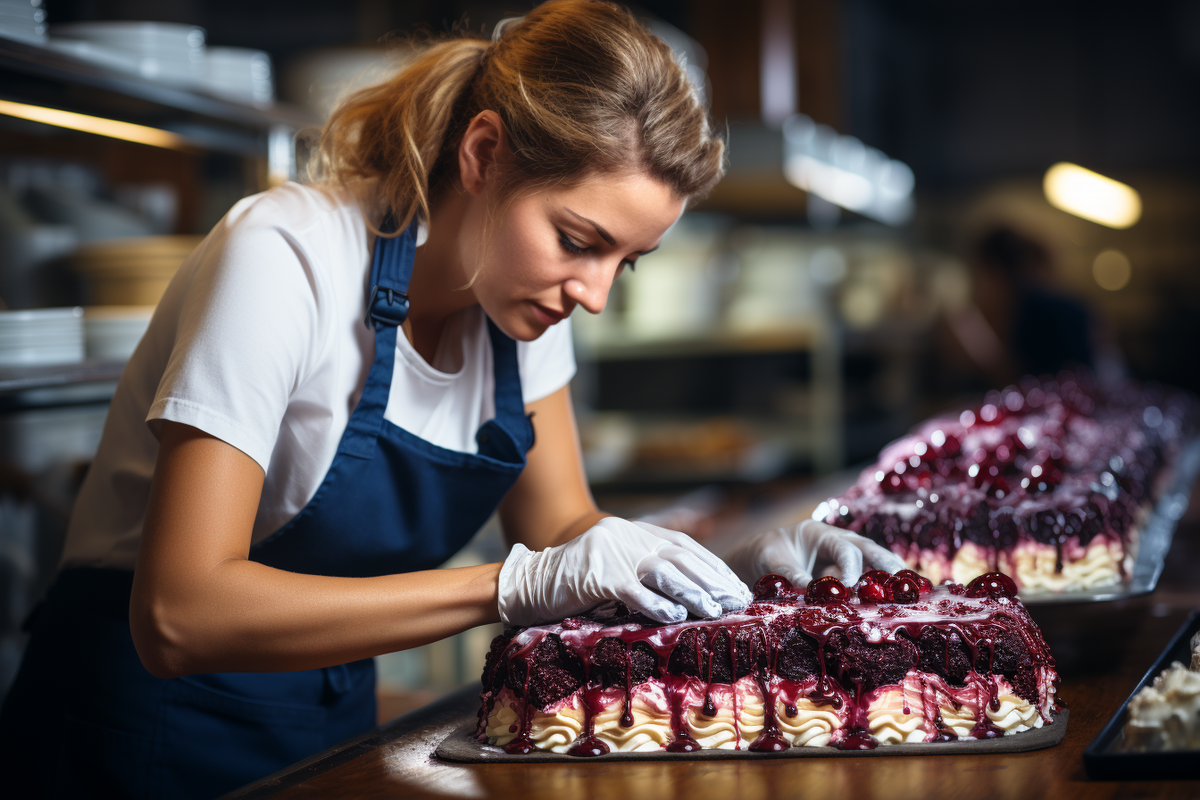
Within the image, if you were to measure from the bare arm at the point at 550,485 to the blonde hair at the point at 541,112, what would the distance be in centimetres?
40

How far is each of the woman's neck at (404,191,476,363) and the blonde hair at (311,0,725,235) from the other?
0.03m

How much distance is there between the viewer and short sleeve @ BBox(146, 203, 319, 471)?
114 cm

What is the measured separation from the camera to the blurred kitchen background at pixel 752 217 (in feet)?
6.89

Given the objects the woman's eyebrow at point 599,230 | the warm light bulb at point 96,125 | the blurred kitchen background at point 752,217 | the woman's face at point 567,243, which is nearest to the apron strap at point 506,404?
the woman's face at point 567,243

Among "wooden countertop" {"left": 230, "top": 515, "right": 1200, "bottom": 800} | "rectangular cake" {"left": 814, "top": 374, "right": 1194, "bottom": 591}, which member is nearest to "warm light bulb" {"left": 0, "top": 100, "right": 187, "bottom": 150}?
"wooden countertop" {"left": 230, "top": 515, "right": 1200, "bottom": 800}

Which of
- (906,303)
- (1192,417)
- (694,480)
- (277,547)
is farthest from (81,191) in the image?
(906,303)

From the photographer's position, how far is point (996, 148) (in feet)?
24.3

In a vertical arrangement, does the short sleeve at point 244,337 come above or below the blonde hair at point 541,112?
below

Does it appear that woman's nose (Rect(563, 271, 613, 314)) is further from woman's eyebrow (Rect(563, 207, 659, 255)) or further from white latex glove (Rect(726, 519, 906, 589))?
white latex glove (Rect(726, 519, 906, 589))

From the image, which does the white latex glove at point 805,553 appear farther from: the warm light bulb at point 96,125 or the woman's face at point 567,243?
the warm light bulb at point 96,125

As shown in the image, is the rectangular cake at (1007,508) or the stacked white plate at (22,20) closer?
the rectangular cake at (1007,508)

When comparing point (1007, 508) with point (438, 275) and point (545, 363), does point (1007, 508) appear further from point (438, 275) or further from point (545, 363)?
point (438, 275)

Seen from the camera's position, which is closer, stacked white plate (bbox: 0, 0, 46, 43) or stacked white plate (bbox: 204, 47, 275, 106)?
stacked white plate (bbox: 0, 0, 46, 43)

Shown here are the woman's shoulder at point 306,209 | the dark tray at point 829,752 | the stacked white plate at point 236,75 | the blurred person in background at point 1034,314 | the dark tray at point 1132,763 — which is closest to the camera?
the dark tray at point 1132,763
